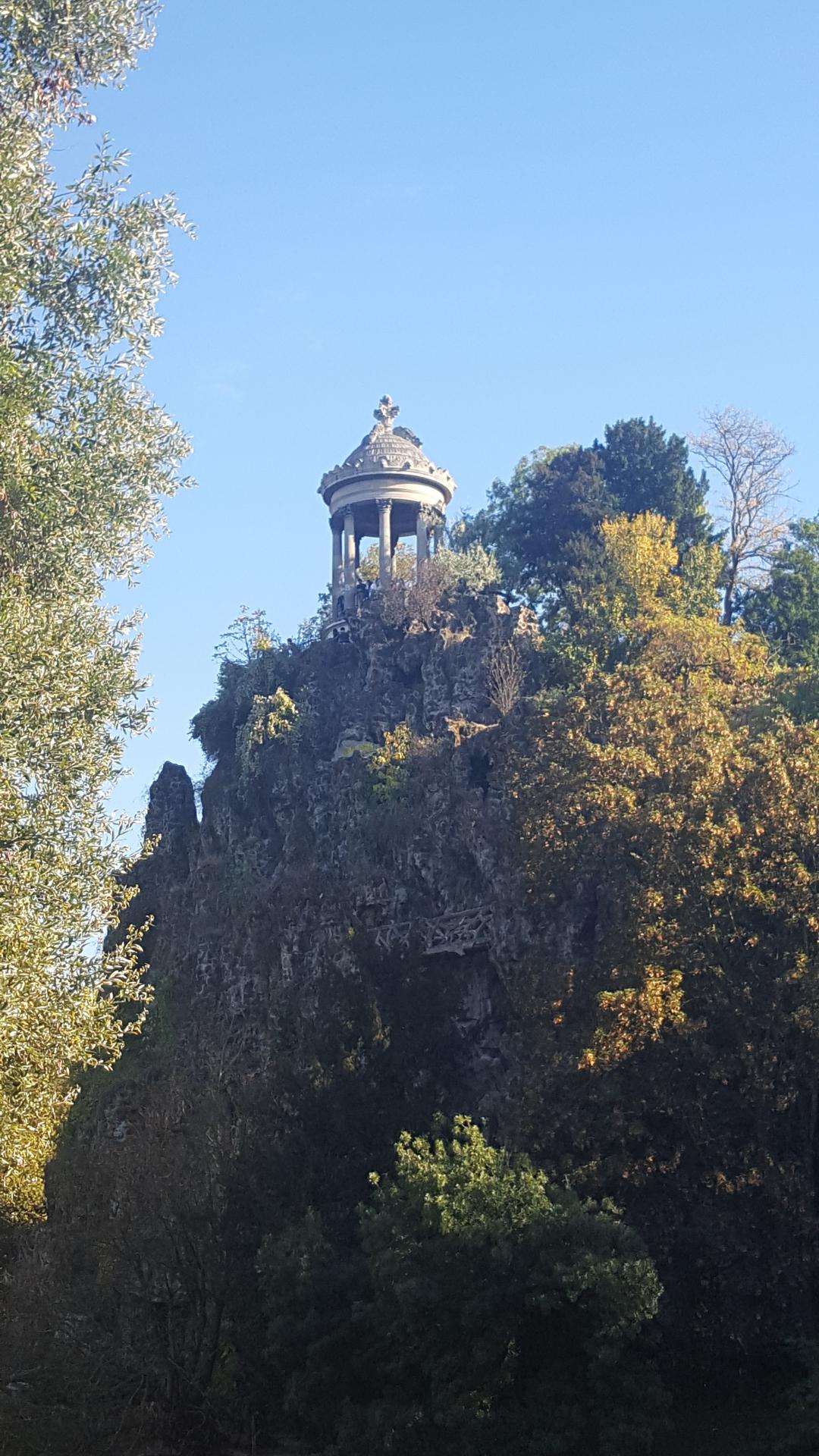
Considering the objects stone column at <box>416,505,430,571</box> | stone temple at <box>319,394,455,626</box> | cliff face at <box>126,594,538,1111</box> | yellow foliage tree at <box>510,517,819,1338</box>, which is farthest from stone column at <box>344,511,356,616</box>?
yellow foliage tree at <box>510,517,819,1338</box>

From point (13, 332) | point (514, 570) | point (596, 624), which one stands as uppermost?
point (514, 570)

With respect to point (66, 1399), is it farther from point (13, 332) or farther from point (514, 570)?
point (514, 570)

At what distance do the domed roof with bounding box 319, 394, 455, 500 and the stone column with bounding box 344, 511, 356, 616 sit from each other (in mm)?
1145

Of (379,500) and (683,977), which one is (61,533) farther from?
(379,500)

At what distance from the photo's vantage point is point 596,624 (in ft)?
131

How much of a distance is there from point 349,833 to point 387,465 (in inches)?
596

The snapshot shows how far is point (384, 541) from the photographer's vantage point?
4812 centimetres

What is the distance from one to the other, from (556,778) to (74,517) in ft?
49.6

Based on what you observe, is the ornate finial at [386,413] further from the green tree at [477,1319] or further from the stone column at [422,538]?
the green tree at [477,1319]

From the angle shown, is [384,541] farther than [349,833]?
Yes

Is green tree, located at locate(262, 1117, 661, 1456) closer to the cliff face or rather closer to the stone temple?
the cliff face

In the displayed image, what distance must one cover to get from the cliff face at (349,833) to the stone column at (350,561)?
2.82m

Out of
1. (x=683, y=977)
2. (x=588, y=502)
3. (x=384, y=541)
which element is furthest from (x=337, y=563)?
(x=683, y=977)

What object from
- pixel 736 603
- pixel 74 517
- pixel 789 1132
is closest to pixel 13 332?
pixel 74 517
